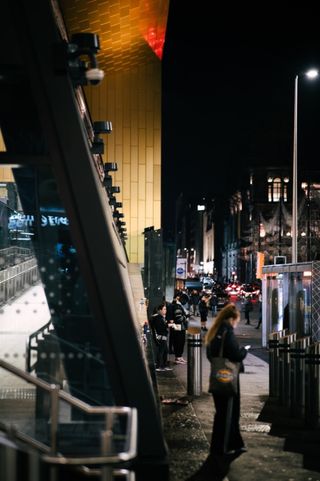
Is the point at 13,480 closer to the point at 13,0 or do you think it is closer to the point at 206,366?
the point at 13,0

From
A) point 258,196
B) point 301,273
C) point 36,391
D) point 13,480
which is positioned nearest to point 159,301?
point 301,273

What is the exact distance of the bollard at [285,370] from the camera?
1230 centimetres

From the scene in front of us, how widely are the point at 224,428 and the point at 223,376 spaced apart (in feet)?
2.07

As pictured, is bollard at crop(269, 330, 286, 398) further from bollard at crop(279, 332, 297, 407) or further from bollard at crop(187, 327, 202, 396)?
bollard at crop(187, 327, 202, 396)

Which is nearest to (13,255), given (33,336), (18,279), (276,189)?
(18,279)

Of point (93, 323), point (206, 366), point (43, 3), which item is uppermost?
point (43, 3)

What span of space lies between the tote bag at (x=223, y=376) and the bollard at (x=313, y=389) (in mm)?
2383

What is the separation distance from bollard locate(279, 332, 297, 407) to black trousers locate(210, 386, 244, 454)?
11.1 feet

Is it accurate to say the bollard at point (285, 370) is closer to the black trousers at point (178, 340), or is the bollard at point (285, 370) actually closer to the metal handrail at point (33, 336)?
the metal handrail at point (33, 336)

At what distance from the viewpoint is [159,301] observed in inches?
1032

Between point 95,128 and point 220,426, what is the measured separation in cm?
426

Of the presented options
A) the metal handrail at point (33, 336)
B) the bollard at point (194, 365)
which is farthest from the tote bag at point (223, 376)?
the bollard at point (194, 365)

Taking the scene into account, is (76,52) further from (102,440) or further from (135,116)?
(135,116)

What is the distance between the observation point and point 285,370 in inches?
486
